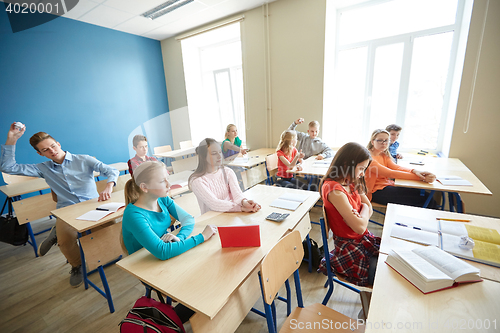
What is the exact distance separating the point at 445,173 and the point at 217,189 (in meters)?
2.47

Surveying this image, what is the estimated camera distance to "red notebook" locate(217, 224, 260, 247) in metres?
1.13

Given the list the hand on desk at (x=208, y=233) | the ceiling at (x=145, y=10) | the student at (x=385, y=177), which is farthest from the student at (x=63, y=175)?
the ceiling at (x=145, y=10)

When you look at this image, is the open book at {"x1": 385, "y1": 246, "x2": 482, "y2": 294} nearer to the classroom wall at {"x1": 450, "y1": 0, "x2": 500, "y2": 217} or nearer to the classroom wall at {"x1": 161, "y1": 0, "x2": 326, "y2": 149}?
the classroom wall at {"x1": 450, "y1": 0, "x2": 500, "y2": 217}

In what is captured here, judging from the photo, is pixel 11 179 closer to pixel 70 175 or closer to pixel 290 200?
pixel 70 175

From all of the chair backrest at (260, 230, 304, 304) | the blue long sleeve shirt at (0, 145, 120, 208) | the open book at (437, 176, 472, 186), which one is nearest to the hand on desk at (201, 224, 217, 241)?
the chair backrest at (260, 230, 304, 304)

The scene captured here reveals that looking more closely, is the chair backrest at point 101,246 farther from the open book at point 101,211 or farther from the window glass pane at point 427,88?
the window glass pane at point 427,88

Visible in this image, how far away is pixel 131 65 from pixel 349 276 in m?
5.41

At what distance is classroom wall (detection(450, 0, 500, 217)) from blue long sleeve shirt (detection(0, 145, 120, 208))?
4.19m

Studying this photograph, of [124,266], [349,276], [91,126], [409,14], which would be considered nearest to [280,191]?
[349,276]

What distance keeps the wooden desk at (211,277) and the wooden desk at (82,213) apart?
0.63 metres

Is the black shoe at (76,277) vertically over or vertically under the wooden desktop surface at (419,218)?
under

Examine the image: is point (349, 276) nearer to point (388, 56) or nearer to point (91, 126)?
point (388, 56)

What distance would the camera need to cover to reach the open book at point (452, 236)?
39.6 inches

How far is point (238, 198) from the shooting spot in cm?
165
